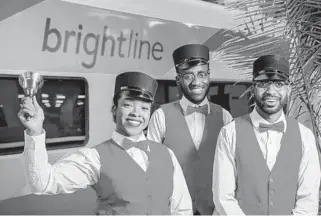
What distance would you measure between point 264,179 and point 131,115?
33.0 inches

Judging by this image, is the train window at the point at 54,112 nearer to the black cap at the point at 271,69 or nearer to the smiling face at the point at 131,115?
the smiling face at the point at 131,115

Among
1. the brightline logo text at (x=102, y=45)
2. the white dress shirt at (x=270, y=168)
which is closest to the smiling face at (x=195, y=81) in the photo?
the white dress shirt at (x=270, y=168)

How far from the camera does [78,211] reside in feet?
9.71

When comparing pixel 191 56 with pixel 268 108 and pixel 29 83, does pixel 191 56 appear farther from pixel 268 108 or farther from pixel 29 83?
pixel 29 83

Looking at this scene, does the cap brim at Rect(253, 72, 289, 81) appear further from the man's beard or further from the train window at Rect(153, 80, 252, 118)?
the train window at Rect(153, 80, 252, 118)

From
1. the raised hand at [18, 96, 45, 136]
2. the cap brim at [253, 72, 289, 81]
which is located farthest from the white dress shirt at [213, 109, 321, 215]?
the raised hand at [18, 96, 45, 136]

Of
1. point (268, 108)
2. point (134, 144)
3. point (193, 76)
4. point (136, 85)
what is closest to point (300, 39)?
point (268, 108)

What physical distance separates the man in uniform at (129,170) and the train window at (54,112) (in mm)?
955

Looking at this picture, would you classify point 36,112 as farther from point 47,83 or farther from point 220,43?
point 220,43

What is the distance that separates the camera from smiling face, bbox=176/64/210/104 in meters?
2.40

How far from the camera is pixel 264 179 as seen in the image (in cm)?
221

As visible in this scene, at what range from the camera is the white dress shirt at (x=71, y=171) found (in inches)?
67.1

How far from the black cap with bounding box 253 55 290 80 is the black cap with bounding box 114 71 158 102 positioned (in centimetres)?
67

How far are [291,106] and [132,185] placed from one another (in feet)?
5.24
